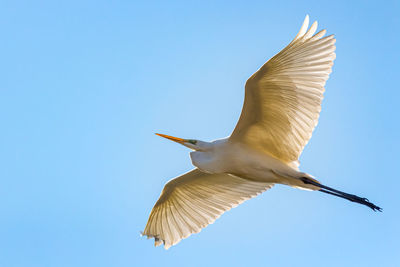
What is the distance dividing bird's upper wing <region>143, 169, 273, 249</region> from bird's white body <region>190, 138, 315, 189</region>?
1.17 metres

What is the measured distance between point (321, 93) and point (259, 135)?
1.21 meters

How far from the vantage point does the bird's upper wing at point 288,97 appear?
789 centimetres

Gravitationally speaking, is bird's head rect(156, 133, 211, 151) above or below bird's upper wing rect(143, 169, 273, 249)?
above

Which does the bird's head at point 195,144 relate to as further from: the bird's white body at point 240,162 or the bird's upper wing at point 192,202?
the bird's upper wing at point 192,202

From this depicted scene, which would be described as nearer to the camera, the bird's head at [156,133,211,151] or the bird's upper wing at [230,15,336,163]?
the bird's upper wing at [230,15,336,163]

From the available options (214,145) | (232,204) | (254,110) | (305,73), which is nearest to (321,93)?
(305,73)

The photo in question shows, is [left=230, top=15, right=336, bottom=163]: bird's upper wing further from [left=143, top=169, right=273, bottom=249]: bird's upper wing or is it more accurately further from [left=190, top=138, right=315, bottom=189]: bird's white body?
[left=143, top=169, right=273, bottom=249]: bird's upper wing

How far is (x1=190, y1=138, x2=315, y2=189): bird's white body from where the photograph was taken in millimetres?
8727

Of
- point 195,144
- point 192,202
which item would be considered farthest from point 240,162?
point 192,202

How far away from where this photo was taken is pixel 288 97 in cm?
823

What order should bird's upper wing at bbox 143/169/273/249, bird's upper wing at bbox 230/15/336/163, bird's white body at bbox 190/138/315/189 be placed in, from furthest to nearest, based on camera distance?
bird's upper wing at bbox 143/169/273/249
bird's white body at bbox 190/138/315/189
bird's upper wing at bbox 230/15/336/163

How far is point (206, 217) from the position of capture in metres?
10.1

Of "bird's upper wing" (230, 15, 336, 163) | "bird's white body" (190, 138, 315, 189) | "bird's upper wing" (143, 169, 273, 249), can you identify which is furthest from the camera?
"bird's upper wing" (143, 169, 273, 249)

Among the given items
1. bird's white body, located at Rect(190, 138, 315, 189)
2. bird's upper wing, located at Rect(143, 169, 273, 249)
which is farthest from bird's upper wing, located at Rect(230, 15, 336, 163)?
bird's upper wing, located at Rect(143, 169, 273, 249)
